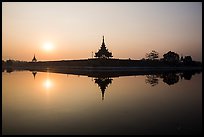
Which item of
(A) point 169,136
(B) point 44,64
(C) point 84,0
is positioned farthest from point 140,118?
(B) point 44,64

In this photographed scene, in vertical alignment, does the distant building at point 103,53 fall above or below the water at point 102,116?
above

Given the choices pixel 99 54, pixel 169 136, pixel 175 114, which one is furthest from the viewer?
pixel 99 54

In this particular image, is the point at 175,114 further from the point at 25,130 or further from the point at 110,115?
the point at 25,130

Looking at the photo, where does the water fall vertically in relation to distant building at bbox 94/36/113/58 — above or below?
below

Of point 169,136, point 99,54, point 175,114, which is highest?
point 99,54

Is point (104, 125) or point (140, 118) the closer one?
point (104, 125)

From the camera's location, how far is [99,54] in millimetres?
78062

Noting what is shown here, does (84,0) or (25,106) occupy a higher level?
(84,0)

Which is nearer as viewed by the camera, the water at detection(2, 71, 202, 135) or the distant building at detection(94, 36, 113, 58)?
the water at detection(2, 71, 202, 135)

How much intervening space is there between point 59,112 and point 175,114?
5.77 m

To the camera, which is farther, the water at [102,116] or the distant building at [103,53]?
the distant building at [103,53]

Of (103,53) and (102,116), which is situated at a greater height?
(103,53)

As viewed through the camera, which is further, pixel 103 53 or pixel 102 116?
pixel 103 53

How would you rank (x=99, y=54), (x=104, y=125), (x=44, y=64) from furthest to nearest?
(x=44, y=64) → (x=99, y=54) → (x=104, y=125)
